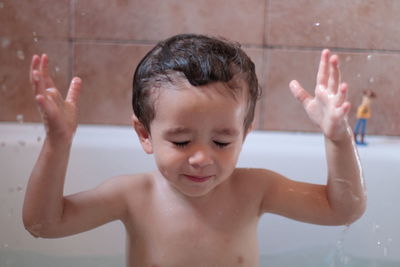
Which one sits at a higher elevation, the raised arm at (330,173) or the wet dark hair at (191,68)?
the wet dark hair at (191,68)

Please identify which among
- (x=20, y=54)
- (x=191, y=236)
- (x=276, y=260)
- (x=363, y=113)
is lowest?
(x=276, y=260)

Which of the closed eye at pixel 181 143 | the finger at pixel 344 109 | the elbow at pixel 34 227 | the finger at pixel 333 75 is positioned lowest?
the elbow at pixel 34 227

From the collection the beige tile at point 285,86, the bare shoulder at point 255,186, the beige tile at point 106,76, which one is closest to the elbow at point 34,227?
the bare shoulder at point 255,186

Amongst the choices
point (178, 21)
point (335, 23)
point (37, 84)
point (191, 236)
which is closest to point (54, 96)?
point (37, 84)

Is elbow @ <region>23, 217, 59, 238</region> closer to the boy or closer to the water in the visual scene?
the boy

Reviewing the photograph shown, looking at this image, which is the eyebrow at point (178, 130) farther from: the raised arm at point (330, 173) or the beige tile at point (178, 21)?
the beige tile at point (178, 21)

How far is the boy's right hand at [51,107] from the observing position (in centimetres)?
63

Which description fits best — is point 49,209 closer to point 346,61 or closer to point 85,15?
point 85,15

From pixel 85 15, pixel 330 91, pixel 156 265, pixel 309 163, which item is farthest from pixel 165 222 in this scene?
pixel 85 15

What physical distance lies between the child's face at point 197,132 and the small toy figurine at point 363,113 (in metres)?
0.66

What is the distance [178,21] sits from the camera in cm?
131

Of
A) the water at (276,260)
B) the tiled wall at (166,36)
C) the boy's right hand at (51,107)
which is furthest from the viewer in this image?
the tiled wall at (166,36)

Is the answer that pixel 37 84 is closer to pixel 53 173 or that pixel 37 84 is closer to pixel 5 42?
pixel 53 173

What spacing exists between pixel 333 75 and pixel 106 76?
775 mm
